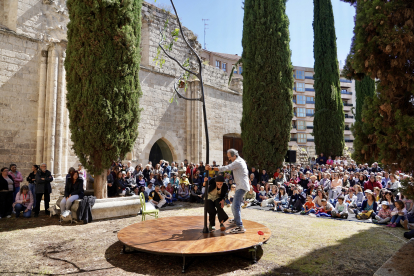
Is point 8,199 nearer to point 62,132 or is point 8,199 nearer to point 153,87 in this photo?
point 62,132

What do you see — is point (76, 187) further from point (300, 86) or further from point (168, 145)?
point (300, 86)

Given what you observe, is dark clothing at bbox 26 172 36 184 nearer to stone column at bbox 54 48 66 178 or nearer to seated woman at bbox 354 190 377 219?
stone column at bbox 54 48 66 178

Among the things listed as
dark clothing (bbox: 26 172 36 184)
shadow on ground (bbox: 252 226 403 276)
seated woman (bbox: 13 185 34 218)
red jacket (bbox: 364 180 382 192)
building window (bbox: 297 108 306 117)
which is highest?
building window (bbox: 297 108 306 117)

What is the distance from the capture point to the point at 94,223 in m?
7.15

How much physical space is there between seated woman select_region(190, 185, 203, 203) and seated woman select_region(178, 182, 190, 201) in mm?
248

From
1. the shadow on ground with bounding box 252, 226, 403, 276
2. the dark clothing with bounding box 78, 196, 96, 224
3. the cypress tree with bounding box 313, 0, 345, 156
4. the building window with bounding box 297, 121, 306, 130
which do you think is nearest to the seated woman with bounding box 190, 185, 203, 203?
the dark clothing with bounding box 78, 196, 96, 224

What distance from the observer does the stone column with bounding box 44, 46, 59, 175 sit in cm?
1025

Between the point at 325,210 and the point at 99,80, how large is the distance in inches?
292

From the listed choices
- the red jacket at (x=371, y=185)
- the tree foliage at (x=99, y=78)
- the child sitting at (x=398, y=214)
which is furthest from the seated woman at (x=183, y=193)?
the child sitting at (x=398, y=214)

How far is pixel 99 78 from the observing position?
25.7 feet

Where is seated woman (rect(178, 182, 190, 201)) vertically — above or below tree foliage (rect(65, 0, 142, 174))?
below

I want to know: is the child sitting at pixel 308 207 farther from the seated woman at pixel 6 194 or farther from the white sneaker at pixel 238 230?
the seated woman at pixel 6 194

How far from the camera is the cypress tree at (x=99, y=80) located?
7.83 meters

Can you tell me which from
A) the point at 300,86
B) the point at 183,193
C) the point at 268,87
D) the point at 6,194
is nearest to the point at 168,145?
the point at 183,193
